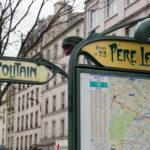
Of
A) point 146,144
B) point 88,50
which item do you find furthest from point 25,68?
point 146,144


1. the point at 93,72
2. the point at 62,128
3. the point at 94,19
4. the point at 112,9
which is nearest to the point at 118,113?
the point at 93,72

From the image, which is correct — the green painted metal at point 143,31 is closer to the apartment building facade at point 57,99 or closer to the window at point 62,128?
the apartment building facade at point 57,99

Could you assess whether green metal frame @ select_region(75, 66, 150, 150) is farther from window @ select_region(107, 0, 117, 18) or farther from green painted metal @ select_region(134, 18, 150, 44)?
window @ select_region(107, 0, 117, 18)

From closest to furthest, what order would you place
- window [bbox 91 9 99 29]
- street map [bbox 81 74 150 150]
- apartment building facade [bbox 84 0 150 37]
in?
street map [bbox 81 74 150 150], apartment building facade [bbox 84 0 150 37], window [bbox 91 9 99 29]

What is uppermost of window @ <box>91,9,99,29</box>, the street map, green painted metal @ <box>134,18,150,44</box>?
window @ <box>91,9,99,29</box>

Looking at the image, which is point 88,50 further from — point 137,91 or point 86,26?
point 86,26

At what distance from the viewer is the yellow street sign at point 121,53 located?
146 inches

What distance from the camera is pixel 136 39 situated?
3689mm

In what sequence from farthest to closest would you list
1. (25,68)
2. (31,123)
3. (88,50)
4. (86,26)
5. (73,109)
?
1. (31,123)
2. (86,26)
3. (25,68)
4. (88,50)
5. (73,109)

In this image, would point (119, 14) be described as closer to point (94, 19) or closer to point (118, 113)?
point (94, 19)

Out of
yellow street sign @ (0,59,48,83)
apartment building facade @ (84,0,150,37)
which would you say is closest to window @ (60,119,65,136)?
apartment building facade @ (84,0,150,37)

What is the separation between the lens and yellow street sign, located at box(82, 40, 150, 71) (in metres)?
3.71

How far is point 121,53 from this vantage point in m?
3.82

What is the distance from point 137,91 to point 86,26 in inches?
1200
